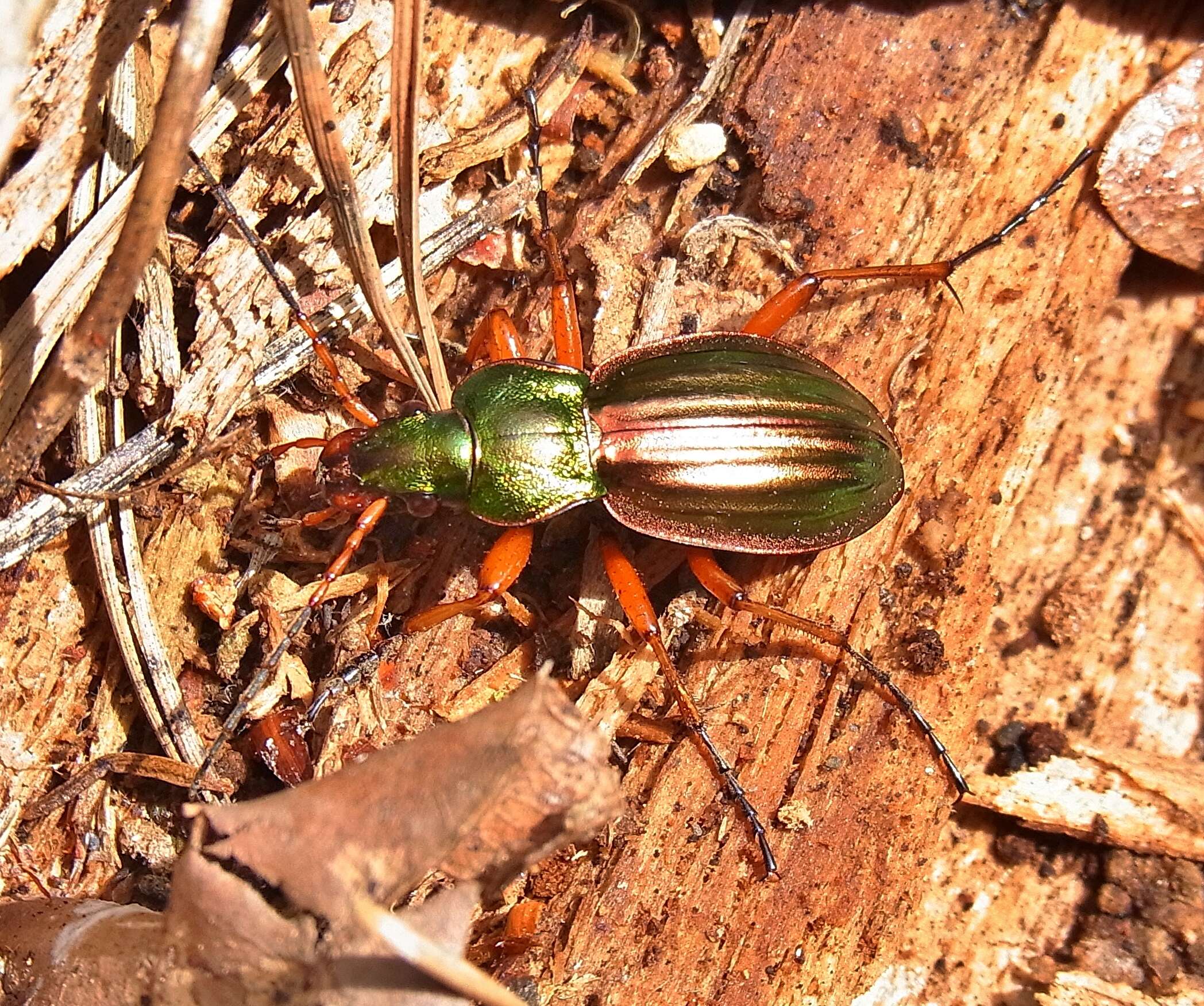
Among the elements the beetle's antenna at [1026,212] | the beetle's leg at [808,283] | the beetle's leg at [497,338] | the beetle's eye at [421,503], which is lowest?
the beetle's eye at [421,503]

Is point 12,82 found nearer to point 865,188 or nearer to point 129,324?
point 129,324

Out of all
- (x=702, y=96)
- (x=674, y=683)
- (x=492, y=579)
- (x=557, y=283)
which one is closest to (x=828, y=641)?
(x=674, y=683)

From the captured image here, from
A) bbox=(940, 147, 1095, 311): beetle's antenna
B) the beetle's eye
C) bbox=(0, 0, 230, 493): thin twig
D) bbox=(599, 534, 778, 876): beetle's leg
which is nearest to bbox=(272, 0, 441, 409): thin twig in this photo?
bbox=(0, 0, 230, 493): thin twig

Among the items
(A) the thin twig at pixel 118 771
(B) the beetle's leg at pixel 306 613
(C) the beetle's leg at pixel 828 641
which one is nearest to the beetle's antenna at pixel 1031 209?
(C) the beetle's leg at pixel 828 641

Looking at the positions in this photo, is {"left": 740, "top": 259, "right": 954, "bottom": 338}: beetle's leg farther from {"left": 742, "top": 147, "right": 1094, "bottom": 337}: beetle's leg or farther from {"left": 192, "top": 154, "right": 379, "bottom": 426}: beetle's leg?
{"left": 192, "top": 154, "right": 379, "bottom": 426}: beetle's leg

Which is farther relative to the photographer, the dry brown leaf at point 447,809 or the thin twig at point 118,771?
the thin twig at point 118,771

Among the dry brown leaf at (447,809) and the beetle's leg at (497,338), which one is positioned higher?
the beetle's leg at (497,338)

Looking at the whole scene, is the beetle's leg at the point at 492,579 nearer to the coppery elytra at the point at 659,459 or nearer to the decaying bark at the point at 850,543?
the coppery elytra at the point at 659,459

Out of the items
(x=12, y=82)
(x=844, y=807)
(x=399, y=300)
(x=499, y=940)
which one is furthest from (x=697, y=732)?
(x=12, y=82)
